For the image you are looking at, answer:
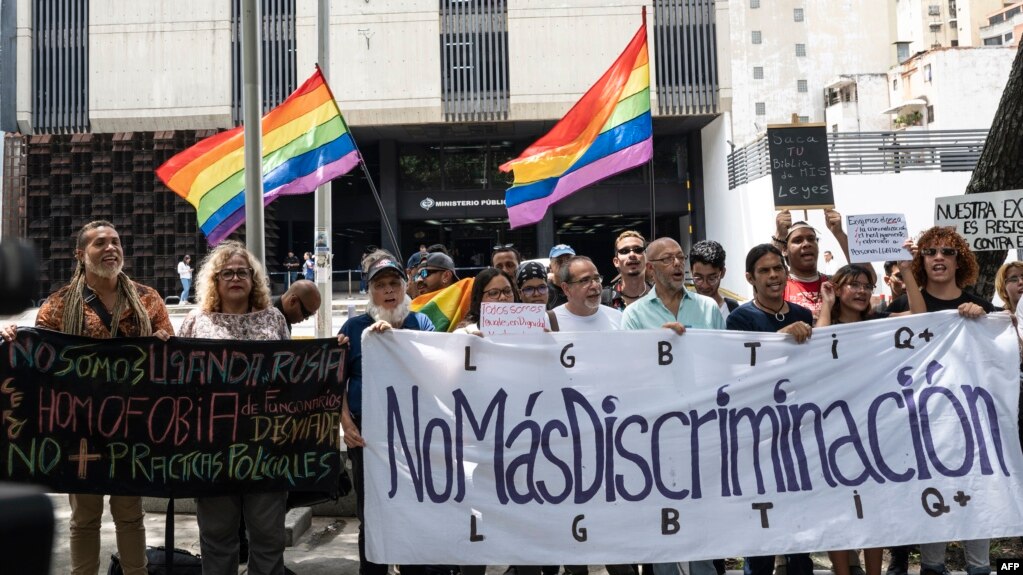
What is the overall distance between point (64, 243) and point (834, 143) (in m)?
24.8

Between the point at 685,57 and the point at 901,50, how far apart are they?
4682 centimetres

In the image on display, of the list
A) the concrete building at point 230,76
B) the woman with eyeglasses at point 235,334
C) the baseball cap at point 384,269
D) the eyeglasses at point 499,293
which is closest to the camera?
the woman with eyeglasses at point 235,334

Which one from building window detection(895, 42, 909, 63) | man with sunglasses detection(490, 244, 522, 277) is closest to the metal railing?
man with sunglasses detection(490, 244, 522, 277)

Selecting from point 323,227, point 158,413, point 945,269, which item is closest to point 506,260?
point 158,413

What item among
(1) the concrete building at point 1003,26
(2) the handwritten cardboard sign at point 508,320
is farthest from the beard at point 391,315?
(1) the concrete building at point 1003,26

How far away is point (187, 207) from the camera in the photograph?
29.5m

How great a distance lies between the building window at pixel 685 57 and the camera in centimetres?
2895

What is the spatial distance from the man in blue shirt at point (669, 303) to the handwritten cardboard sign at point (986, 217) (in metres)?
2.00

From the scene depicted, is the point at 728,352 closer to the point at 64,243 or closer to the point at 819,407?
the point at 819,407

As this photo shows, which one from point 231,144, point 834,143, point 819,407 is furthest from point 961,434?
point 834,143

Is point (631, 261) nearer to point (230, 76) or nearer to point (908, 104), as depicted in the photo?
point (230, 76)

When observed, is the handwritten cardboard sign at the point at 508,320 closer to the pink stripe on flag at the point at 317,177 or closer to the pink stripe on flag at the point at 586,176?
the pink stripe on flag at the point at 586,176

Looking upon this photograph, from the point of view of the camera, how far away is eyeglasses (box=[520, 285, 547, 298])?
5410 mm

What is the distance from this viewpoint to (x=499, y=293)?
5.20 metres
